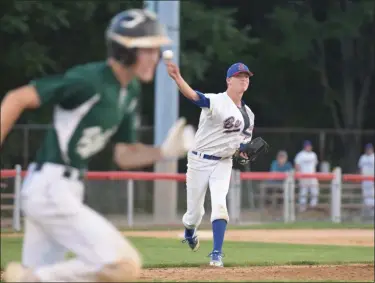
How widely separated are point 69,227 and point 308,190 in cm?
1895

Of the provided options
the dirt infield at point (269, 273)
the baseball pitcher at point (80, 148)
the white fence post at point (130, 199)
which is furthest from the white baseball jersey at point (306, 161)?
the baseball pitcher at point (80, 148)

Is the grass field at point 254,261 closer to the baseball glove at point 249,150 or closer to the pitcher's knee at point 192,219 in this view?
the pitcher's knee at point 192,219

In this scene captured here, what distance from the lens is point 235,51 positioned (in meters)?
31.1

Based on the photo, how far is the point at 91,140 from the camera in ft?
23.2

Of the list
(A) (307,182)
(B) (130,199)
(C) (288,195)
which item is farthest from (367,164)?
(B) (130,199)

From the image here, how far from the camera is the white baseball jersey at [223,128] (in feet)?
40.0

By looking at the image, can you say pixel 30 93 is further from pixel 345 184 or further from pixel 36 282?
pixel 345 184

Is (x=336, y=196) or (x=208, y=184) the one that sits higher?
(x=208, y=184)

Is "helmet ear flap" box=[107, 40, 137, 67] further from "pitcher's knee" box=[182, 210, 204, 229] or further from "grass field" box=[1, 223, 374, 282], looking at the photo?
"pitcher's knee" box=[182, 210, 204, 229]

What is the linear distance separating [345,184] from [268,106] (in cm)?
834

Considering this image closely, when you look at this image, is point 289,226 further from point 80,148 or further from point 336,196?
point 80,148

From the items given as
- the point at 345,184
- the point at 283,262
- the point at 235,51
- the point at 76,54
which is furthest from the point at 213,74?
the point at 283,262

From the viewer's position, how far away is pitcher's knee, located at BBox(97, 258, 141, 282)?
22.4ft

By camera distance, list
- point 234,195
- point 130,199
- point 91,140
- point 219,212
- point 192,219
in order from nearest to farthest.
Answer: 1. point 91,140
2. point 219,212
3. point 192,219
4. point 130,199
5. point 234,195
